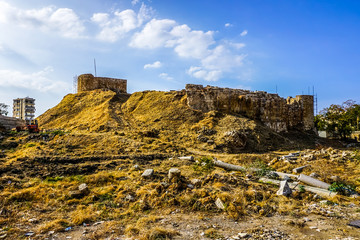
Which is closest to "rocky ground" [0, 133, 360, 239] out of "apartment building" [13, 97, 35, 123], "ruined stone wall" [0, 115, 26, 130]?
"ruined stone wall" [0, 115, 26, 130]

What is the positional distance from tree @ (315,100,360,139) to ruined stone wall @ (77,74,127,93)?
29662 millimetres

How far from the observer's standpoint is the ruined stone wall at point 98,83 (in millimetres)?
33000

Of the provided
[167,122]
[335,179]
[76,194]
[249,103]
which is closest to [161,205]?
[76,194]

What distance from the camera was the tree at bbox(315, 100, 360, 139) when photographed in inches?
1166

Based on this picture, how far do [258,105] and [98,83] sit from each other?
22.7 metres

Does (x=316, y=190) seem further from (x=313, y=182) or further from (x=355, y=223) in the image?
(x=355, y=223)

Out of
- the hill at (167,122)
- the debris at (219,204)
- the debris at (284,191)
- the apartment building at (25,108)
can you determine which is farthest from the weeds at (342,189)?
the apartment building at (25,108)

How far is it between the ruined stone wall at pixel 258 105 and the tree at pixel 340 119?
268 cm

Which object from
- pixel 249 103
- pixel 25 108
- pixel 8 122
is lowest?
pixel 8 122

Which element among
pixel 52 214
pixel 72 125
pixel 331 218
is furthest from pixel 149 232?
pixel 72 125

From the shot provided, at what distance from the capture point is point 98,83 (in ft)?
110

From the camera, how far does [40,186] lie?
27.3ft

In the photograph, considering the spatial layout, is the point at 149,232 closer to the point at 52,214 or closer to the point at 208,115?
the point at 52,214

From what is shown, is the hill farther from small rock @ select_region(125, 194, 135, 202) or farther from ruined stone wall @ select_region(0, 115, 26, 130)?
small rock @ select_region(125, 194, 135, 202)
